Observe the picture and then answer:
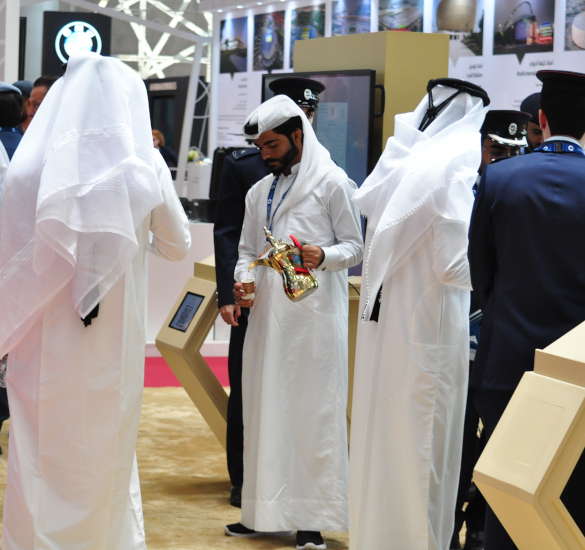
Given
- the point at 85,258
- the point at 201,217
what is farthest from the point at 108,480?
the point at 201,217

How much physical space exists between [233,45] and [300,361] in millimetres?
9142

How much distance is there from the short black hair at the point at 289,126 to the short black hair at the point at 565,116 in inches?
57.3

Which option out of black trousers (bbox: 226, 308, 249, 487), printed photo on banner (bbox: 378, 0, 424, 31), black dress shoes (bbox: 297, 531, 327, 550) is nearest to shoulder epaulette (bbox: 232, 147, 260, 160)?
black trousers (bbox: 226, 308, 249, 487)

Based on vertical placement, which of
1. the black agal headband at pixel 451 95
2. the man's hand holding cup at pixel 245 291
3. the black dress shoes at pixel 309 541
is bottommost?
the black dress shoes at pixel 309 541

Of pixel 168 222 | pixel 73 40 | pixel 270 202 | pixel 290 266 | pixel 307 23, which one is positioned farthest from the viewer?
pixel 307 23

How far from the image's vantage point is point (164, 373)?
8.34m

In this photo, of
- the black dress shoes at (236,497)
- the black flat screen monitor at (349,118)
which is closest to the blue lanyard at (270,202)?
the black dress shoes at (236,497)

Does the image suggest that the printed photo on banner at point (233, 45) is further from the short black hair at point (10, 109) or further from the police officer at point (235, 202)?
the police officer at point (235, 202)

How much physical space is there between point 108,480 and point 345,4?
26.9ft

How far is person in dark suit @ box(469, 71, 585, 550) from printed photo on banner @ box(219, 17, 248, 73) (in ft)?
32.6

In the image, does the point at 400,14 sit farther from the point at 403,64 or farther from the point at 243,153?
the point at 243,153

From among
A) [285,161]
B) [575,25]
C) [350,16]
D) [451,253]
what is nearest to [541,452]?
[451,253]

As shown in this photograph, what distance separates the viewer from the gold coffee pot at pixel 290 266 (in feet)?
13.4

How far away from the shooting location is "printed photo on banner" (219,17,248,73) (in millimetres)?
12797
